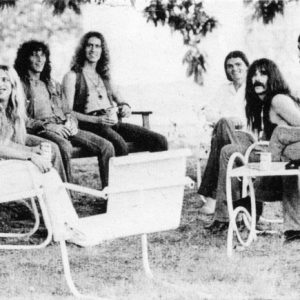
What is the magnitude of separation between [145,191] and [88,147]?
4.36 ft

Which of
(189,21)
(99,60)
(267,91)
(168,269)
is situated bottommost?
(168,269)

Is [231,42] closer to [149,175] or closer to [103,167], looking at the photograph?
[103,167]

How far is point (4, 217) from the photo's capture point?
4.46 m

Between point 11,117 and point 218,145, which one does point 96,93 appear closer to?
point 218,145

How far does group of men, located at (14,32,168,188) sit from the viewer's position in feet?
14.1

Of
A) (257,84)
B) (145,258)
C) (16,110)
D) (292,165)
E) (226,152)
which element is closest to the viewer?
(145,258)

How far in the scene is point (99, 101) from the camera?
462cm

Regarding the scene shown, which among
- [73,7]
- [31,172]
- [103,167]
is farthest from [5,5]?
[31,172]

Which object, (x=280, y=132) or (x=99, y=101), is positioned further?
(x=99, y=101)

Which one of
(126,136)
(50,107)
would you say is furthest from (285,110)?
(50,107)

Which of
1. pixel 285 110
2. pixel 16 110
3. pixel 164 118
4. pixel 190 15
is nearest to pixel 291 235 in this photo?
pixel 285 110

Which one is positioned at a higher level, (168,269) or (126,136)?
(126,136)

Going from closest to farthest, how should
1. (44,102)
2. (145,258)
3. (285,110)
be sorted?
(145,258), (285,110), (44,102)

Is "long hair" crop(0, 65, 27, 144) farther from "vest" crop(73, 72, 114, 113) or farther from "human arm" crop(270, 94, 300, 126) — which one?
"human arm" crop(270, 94, 300, 126)
